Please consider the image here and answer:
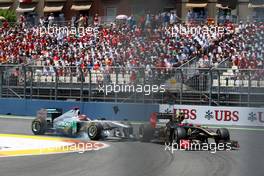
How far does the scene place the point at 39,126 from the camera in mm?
13430

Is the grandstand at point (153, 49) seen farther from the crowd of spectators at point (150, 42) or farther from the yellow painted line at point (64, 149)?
the yellow painted line at point (64, 149)

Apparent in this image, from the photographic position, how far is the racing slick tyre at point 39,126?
13.4 meters

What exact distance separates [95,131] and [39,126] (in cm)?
197

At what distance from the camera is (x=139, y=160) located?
4.91 ft

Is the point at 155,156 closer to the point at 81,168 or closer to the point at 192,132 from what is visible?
the point at 81,168

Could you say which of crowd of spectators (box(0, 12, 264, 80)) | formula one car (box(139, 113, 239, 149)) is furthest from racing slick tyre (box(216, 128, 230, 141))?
crowd of spectators (box(0, 12, 264, 80))

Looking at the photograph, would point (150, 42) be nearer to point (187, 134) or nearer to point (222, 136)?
point (187, 134)

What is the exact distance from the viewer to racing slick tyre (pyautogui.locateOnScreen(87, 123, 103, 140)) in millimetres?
11992

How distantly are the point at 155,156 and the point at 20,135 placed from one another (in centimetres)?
1277

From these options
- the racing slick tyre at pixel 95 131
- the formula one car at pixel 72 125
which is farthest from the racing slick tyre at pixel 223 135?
the racing slick tyre at pixel 95 131

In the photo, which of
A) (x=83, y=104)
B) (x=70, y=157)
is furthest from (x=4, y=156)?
(x=83, y=104)

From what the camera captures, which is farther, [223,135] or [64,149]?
[64,149]

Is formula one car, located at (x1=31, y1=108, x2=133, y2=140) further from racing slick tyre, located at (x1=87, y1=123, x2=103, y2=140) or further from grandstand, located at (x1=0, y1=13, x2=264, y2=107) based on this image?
grandstand, located at (x1=0, y1=13, x2=264, y2=107)

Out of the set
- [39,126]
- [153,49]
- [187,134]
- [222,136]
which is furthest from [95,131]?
[153,49]
